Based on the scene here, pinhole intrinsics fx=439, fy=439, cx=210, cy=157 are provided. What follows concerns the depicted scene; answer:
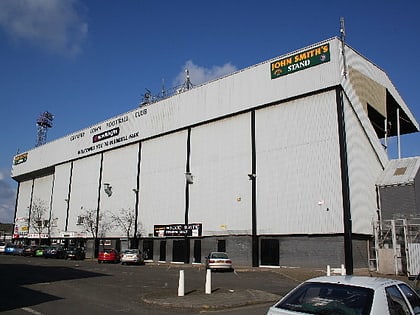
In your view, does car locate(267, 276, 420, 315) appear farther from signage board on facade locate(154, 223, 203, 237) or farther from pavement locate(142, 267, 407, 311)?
signage board on facade locate(154, 223, 203, 237)

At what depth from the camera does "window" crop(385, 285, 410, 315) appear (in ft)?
17.4

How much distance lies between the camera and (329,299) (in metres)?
5.47

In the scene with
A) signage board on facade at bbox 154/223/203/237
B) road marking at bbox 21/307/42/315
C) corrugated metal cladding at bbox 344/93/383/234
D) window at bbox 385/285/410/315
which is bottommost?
road marking at bbox 21/307/42/315

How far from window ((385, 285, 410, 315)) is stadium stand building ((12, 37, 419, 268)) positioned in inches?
Answer: 1110

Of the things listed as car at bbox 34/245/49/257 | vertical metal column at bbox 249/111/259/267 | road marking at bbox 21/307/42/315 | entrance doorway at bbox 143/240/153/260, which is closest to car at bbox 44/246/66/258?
car at bbox 34/245/49/257

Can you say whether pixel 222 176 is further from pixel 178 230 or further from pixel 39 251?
pixel 39 251

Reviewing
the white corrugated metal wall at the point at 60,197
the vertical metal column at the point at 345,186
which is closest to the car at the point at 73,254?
the white corrugated metal wall at the point at 60,197

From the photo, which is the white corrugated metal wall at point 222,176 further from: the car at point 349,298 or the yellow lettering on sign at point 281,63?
the car at point 349,298

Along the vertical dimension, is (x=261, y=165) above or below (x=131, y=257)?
above

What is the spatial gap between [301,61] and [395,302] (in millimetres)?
33746

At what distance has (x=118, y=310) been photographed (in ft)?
39.1

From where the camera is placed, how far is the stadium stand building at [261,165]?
34.8m

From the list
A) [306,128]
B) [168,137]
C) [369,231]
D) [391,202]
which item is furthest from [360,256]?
[168,137]

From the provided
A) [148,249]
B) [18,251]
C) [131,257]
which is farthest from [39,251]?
[131,257]
